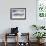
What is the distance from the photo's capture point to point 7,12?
21.2 feet

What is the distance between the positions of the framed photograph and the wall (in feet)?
0.42

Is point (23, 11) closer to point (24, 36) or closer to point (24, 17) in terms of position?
point (24, 17)

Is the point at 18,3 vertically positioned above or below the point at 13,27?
above

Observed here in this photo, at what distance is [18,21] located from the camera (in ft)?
21.4

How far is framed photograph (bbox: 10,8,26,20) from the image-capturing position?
254 inches

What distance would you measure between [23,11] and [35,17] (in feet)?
1.89

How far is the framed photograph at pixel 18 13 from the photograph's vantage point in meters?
6.44

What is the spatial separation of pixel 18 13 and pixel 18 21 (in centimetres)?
35

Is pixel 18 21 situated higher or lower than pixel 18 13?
lower

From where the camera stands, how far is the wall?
6441mm

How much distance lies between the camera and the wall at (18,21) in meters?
6.44

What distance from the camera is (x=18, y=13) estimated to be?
6441 millimetres

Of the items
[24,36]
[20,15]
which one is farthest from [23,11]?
[24,36]

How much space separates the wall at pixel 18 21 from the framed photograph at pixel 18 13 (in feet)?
0.42
